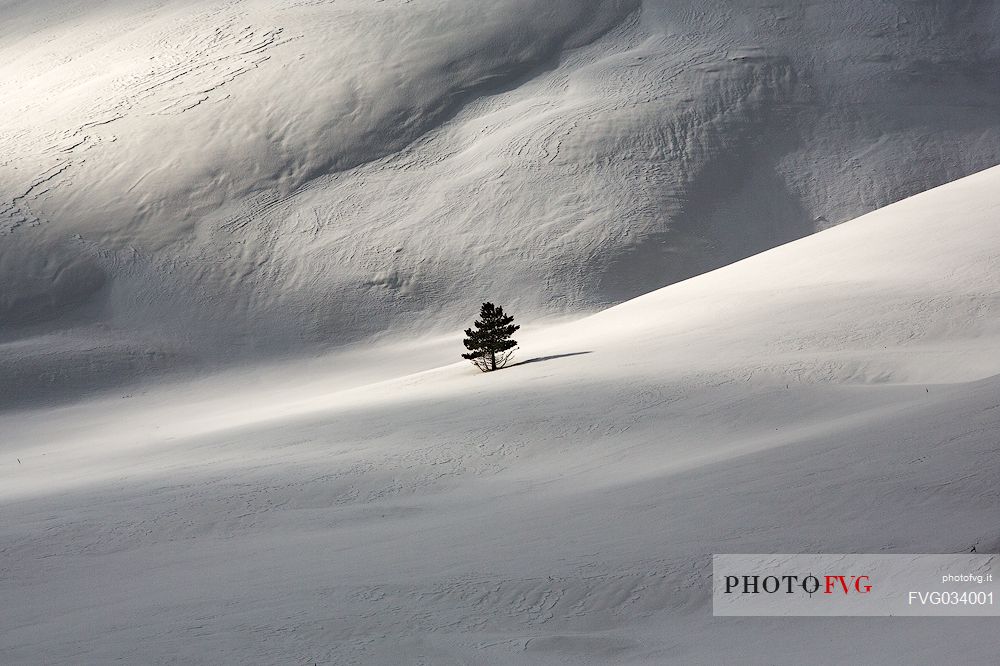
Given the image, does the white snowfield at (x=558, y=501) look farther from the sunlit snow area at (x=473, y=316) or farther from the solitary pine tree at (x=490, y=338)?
the solitary pine tree at (x=490, y=338)

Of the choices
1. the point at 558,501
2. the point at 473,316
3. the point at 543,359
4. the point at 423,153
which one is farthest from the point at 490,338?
the point at 423,153

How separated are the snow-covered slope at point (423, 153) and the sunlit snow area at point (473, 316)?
0.48 feet

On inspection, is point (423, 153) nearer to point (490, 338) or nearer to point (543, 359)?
point (490, 338)

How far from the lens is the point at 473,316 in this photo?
30359 millimetres

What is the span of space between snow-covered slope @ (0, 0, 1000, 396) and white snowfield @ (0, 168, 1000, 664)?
44.4 ft

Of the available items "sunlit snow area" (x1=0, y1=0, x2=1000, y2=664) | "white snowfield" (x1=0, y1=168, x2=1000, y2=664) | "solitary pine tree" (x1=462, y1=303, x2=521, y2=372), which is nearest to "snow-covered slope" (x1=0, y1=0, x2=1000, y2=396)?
"sunlit snow area" (x1=0, y1=0, x2=1000, y2=664)

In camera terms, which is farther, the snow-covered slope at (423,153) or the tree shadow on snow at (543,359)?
the snow-covered slope at (423,153)

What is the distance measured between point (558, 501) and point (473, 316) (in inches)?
842

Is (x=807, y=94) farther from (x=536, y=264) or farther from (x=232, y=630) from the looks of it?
(x=232, y=630)

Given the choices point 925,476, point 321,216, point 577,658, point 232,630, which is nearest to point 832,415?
point 925,476

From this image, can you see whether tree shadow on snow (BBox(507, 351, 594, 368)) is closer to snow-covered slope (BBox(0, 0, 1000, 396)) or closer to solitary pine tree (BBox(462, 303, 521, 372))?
solitary pine tree (BBox(462, 303, 521, 372))

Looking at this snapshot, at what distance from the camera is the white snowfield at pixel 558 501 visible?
629 cm

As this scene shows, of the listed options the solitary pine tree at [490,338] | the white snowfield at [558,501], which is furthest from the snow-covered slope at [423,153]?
the white snowfield at [558,501]

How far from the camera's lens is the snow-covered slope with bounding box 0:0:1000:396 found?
31734mm
